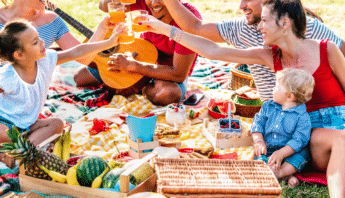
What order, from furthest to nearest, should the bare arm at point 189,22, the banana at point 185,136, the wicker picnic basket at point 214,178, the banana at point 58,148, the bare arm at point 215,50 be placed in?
the bare arm at point 189,22 → the banana at point 185,136 → the bare arm at point 215,50 → the banana at point 58,148 → the wicker picnic basket at point 214,178

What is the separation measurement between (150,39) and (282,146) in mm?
1942

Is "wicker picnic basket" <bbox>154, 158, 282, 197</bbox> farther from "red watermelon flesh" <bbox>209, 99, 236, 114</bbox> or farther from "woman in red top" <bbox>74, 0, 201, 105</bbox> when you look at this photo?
"woman in red top" <bbox>74, 0, 201, 105</bbox>

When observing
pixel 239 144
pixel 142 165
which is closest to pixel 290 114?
pixel 239 144

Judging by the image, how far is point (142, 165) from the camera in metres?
2.14

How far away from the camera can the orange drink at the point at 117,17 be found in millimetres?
3283

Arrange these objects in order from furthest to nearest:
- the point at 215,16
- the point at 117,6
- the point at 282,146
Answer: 1. the point at 215,16
2. the point at 117,6
3. the point at 282,146

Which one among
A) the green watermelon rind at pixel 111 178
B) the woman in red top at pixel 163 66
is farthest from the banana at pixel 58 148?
the woman in red top at pixel 163 66

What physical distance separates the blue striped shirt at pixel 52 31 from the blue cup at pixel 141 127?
1.42 meters

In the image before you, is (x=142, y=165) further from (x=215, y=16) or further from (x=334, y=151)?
(x=215, y=16)

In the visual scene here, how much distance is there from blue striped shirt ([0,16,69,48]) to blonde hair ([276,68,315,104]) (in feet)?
7.08

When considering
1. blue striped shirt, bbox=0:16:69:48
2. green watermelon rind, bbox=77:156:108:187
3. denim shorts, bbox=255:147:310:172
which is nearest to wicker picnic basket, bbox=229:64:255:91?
denim shorts, bbox=255:147:310:172

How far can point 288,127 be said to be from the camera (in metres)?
2.71

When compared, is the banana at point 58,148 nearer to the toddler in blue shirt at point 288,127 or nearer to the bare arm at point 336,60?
the toddler in blue shirt at point 288,127

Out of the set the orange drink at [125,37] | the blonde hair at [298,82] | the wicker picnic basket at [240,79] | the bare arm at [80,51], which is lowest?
the wicker picnic basket at [240,79]
